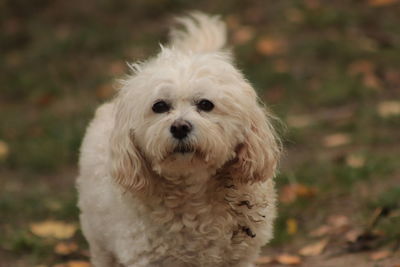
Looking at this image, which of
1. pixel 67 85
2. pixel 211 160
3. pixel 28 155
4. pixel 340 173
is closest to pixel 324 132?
pixel 340 173

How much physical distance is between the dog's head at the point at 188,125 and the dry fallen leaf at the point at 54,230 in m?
1.88

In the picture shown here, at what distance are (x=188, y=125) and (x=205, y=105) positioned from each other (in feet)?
0.55

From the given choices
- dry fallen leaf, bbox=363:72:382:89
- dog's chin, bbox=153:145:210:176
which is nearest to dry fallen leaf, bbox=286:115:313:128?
dry fallen leaf, bbox=363:72:382:89

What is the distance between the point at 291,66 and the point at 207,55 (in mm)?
5141

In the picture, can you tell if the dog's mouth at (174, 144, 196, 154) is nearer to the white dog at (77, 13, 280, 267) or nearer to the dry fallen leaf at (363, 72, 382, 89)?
the white dog at (77, 13, 280, 267)

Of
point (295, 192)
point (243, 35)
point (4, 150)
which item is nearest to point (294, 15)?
point (243, 35)

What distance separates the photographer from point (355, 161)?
6438mm

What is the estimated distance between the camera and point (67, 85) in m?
9.45

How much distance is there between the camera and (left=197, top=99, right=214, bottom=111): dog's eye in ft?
12.4

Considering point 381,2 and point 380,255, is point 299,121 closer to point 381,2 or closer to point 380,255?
point 381,2

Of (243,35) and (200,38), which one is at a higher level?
(243,35)

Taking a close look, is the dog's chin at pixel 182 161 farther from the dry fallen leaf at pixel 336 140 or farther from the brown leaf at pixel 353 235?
the dry fallen leaf at pixel 336 140

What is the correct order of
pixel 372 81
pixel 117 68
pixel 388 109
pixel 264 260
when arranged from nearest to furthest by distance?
pixel 264 260 → pixel 388 109 → pixel 372 81 → pixel 117 68

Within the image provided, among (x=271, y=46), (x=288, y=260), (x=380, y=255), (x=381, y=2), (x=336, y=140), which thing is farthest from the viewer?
(x=381, y=2)
